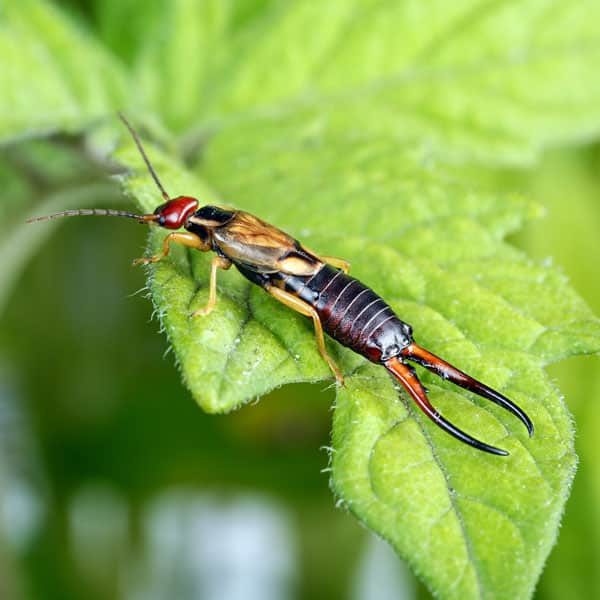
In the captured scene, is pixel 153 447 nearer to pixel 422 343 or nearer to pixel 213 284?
pixel 213 284

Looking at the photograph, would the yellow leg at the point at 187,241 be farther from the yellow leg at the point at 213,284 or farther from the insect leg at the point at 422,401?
the insect leg at the point at 422,401

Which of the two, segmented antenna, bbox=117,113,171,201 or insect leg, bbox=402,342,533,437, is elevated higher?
segmented antenna, bbox=117,113,171,201

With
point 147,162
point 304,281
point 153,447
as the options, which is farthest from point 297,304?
point 153,447

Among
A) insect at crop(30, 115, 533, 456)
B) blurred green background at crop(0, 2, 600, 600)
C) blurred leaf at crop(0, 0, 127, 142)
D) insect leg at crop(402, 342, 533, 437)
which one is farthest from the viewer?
blurred green background at crop(0, 2, 600, 600)

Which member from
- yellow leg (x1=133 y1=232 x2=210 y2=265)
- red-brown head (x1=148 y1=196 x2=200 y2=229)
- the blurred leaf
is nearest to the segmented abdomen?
yellow leg (x1=133 y1=232 x2=210 y2=265)

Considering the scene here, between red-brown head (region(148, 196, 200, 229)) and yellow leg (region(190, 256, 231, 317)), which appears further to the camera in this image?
red-brown head (region(148, 196, 200, 229))

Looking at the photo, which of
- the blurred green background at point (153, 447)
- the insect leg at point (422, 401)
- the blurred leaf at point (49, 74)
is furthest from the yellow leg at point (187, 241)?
the blurred green background at point (153, 447)

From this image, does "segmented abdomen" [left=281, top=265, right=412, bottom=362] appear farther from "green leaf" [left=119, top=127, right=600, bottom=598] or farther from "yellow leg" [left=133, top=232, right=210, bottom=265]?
"yellow leg" [left=133, top=232, right=210, bottom=265]
